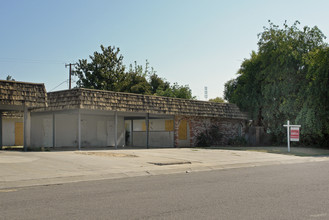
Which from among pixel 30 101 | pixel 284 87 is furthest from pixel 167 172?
pixel 284 87

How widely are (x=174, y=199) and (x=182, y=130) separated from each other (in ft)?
66.6

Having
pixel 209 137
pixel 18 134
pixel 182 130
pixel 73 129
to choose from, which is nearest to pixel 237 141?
pixel 209 137

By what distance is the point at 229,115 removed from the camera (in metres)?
31.0

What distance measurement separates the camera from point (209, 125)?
30.0 m

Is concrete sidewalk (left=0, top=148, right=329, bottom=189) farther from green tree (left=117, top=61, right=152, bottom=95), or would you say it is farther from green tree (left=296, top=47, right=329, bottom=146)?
green tree (left=117, top=61, right=152, bottom=95)

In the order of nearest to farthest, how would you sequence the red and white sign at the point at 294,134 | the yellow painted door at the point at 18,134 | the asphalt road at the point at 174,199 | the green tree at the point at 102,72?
the asphalt road at the point at 174,199 < the red and white sign at the point at 294,134 < the yellow painted door at the point at 18,134 < the green tree at the point at 102,72

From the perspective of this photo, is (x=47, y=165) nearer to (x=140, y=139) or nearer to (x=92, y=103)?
(x=92, y=103)

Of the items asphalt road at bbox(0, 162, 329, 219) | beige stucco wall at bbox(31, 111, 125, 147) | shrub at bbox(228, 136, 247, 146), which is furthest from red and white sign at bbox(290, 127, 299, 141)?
asphalt road at bbox(0, 162, 329, 219)

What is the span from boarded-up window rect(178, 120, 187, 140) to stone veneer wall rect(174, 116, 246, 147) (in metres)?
0.26

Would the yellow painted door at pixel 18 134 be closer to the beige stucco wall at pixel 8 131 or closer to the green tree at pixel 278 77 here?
the beige stucco wall at pixel 8 131

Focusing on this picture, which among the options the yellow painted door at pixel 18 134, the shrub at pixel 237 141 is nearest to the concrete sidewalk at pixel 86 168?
the shrub at pixel 237 141

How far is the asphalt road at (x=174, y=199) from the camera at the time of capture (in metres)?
6.58

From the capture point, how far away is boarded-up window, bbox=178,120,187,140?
28058 mm

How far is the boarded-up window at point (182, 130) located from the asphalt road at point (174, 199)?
54.7 ft
